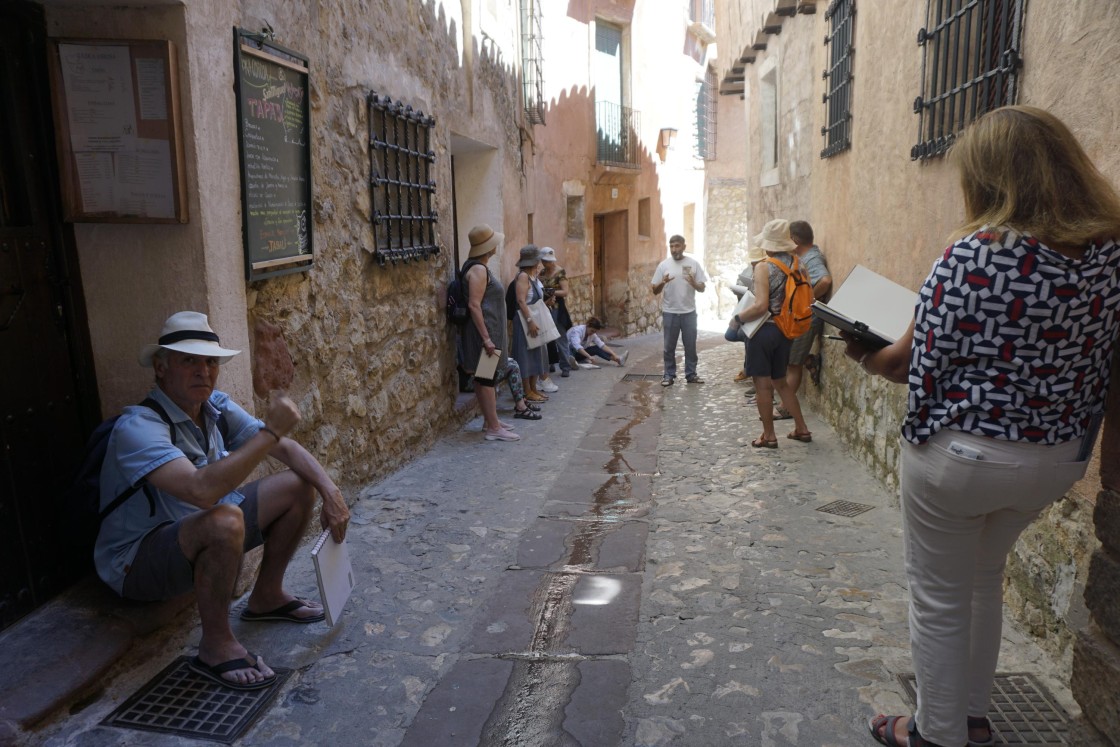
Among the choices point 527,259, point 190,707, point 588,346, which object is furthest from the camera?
point 588,346

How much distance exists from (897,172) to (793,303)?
1285 mm

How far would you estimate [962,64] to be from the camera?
4.10 meters

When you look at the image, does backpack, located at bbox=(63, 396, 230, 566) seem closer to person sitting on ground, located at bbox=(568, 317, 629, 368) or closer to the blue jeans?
the blue jeans

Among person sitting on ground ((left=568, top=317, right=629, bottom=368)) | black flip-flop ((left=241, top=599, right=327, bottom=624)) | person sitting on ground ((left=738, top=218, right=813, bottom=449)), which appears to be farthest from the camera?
person sitting on ground ((left=568, top=317, right=629, bottom=368))

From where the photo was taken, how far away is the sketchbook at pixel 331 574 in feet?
9.86

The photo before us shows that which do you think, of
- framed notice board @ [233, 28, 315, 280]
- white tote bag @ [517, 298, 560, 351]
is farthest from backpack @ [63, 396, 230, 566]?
white tote bag @ [517, 298, 560, 351]

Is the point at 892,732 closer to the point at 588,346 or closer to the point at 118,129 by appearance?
the point at 118,129

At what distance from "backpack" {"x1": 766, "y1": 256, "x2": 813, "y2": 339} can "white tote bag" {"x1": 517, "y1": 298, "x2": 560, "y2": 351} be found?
274cm

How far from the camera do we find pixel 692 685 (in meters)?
2.88

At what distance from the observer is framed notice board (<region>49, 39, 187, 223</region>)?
304 centimetres

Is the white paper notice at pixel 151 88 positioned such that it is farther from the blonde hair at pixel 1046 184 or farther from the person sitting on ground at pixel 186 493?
the blonde hair at pixel 1046 184

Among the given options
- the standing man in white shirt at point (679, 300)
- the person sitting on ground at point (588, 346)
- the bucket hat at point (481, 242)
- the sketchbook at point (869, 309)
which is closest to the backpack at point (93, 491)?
the sketchbook at point (869, 309)

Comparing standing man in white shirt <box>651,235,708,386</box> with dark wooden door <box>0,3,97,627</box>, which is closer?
dark wooden door <box>0,3,97,627</box>

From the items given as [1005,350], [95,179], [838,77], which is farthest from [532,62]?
[1005,350]
